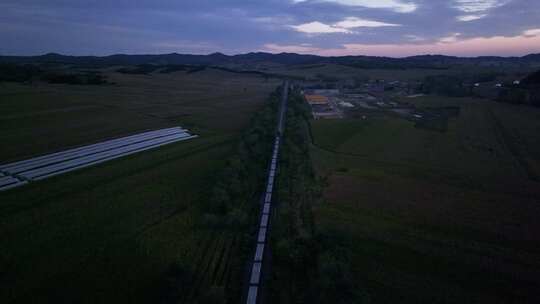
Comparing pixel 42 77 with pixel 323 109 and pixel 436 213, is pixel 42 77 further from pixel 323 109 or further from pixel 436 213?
pixel 436 213

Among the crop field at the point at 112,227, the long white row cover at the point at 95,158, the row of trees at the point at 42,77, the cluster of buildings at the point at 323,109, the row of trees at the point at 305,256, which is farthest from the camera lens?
the row of trees at the point at 42,77

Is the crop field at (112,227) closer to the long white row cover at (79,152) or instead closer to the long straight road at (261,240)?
the long straight road at (261,240)

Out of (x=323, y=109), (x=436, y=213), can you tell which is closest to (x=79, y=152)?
(x=436, y=213)

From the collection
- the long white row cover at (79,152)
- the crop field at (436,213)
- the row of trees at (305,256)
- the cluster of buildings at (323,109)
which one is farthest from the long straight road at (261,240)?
the cluster of buildings at (323,109)

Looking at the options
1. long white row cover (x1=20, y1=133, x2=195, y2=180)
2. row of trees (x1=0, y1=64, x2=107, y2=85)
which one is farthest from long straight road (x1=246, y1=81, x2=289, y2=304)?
row of trees (x1=0, y1=64, x2=107, y2=85)

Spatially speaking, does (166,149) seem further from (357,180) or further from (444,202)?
(444,202)

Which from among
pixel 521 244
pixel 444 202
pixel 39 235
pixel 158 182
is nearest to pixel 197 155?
pixel 158 182

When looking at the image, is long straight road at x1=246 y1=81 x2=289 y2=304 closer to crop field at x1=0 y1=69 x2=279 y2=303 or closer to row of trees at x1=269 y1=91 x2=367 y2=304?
row of trees at x1=269 y1=91 x2=367 y2=304
